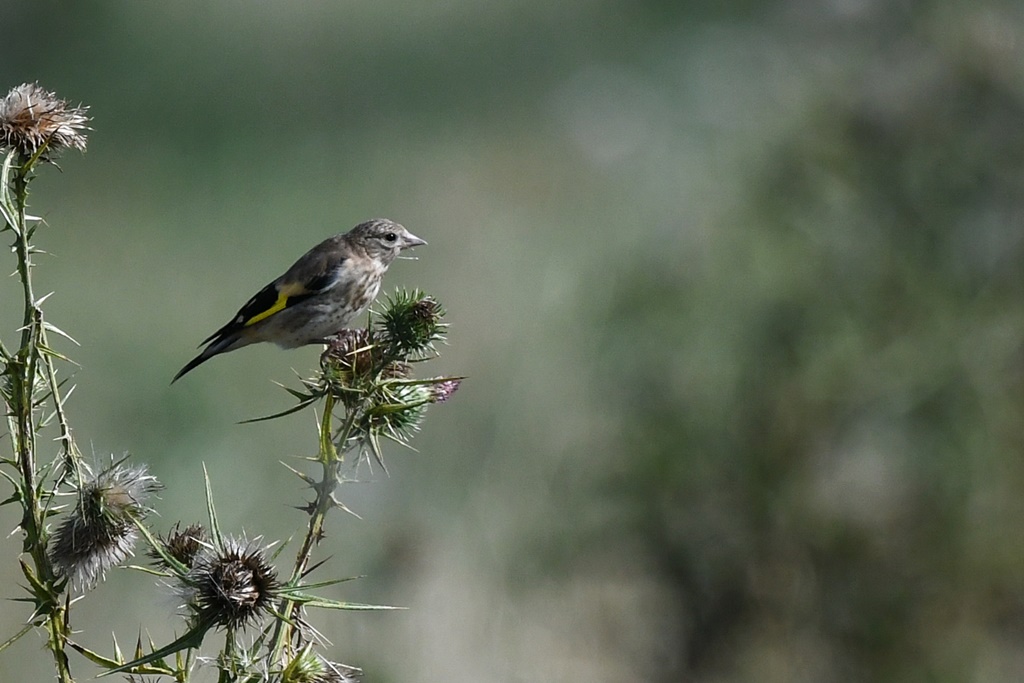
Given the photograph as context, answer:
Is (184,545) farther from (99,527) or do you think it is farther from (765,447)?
(765,447)

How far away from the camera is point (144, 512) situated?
218 cm

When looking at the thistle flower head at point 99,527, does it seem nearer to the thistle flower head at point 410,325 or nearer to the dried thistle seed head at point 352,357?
the dried thistle seed head at point 352,357

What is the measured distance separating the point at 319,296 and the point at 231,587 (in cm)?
217

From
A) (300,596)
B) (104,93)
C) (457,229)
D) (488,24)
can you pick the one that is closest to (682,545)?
(300,596)

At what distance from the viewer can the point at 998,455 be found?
4.64 meters

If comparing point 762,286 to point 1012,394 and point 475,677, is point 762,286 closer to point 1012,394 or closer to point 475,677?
point 1012,394

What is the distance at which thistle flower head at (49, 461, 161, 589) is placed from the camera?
2068 millimetres

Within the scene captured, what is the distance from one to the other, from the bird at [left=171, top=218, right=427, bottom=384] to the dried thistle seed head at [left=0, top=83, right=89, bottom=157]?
5.93ft

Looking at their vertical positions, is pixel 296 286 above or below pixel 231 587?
above

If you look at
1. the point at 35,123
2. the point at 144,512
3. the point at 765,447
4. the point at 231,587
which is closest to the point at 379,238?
the point at 765,447

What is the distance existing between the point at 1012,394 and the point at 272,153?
31.7ft

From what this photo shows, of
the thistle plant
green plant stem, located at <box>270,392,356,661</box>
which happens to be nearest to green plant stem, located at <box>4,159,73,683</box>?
the thistle plant

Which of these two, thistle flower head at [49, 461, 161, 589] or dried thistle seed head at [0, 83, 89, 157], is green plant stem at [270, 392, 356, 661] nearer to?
thistle flower head at [49, 461, 161, 589]

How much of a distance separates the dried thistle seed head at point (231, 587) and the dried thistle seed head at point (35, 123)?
0.71m
